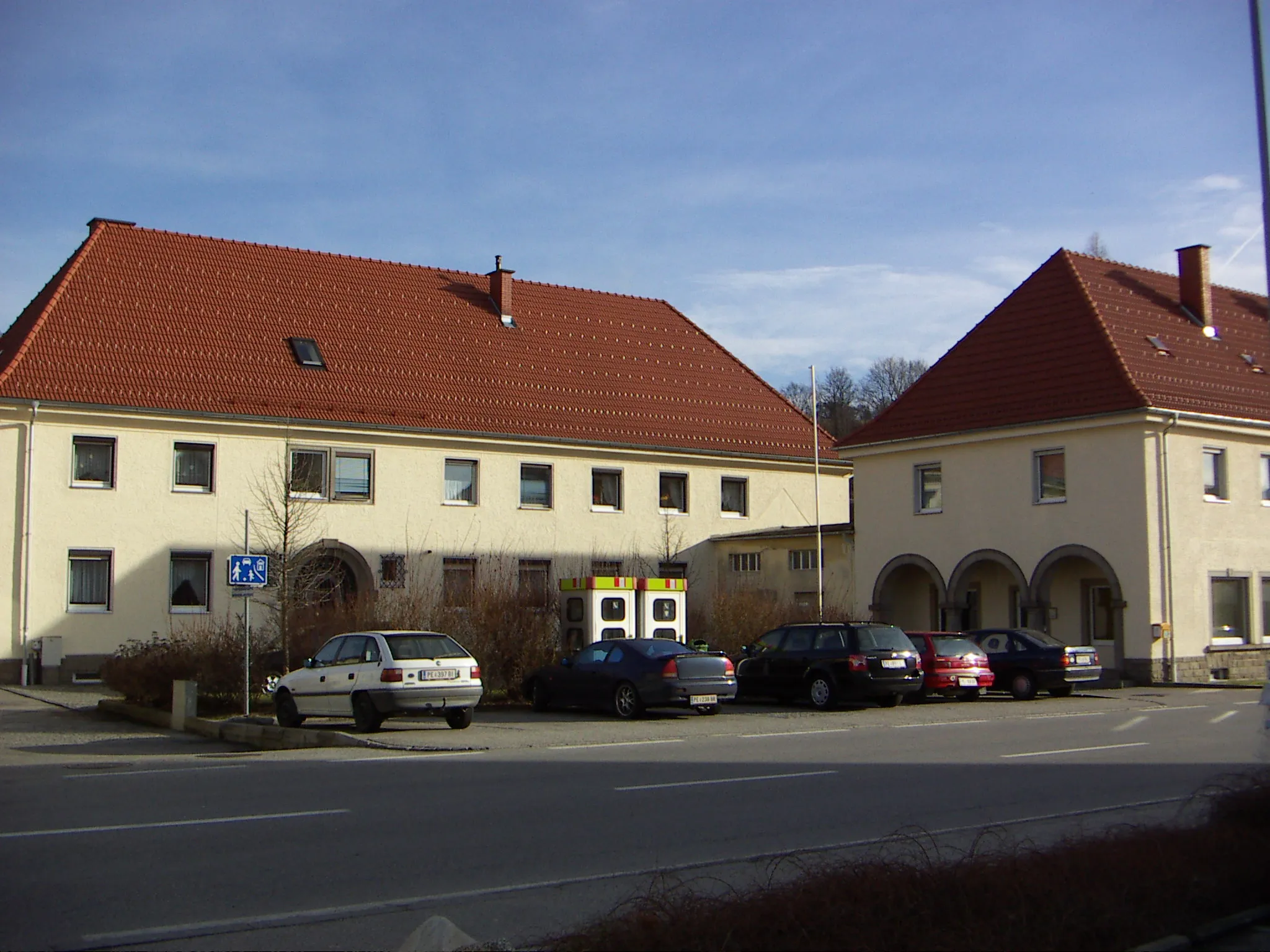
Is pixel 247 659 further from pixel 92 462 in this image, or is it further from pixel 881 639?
pixel 92 462

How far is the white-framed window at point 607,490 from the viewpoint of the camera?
4212 centimetres

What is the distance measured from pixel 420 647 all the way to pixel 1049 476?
20584mm

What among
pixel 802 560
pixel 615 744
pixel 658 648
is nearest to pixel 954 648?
pixel 658 648

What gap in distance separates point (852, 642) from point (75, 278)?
24144 mm

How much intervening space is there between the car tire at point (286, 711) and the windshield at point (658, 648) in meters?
5.62

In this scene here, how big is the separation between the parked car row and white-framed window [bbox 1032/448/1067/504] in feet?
21.0

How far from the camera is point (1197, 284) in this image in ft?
130

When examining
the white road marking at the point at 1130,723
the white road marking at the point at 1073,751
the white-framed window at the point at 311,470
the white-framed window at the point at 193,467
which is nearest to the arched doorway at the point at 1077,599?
the white road marking at the point at 1130,723

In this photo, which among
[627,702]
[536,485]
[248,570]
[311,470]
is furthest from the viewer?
[536,485]

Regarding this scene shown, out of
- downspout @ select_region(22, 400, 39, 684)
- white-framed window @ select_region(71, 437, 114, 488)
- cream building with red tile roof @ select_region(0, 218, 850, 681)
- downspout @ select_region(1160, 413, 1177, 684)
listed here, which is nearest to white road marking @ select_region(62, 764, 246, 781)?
cream building with red tile roof @ select_region(0, 218, 850, 681)

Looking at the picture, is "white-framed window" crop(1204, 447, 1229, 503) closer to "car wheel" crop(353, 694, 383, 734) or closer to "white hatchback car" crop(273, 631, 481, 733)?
"white hatchback car" crop(273, 631, 481, 733)

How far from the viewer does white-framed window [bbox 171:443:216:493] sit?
114 feet

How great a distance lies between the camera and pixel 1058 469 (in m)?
34.6

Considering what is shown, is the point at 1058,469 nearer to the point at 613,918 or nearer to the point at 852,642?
the point at 852,642
